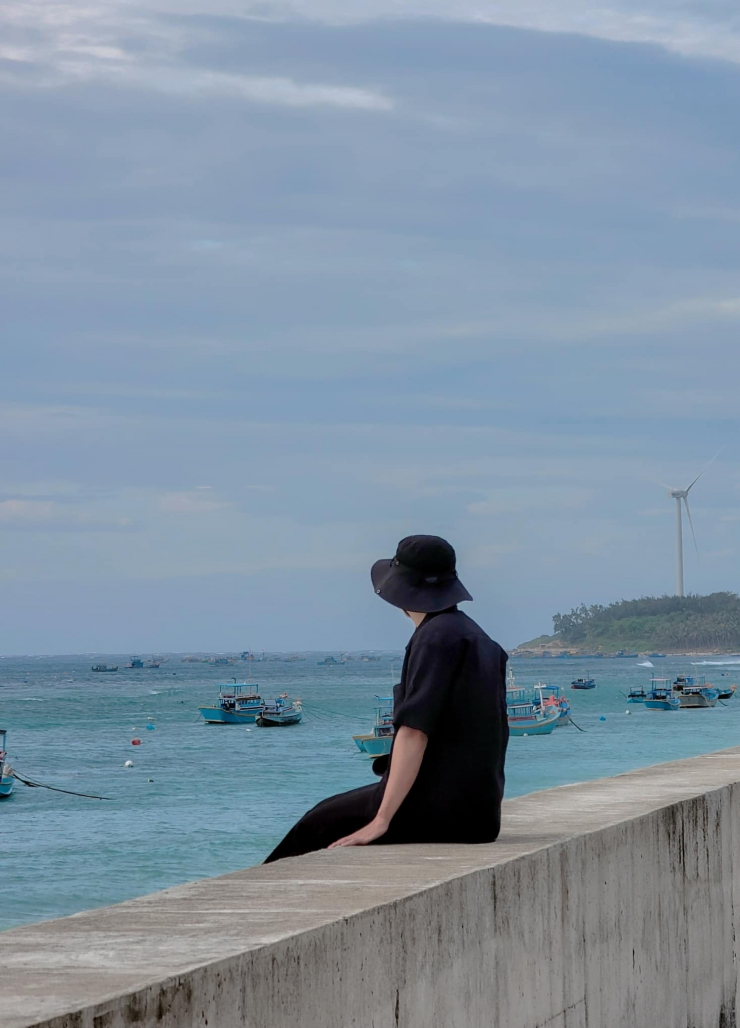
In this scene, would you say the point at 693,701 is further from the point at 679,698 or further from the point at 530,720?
the point at 530,720

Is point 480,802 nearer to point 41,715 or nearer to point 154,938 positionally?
point 154,938

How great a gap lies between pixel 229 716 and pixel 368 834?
369 ft

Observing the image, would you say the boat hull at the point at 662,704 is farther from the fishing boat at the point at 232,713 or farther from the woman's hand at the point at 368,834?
the woman's hand at the point at 368,834

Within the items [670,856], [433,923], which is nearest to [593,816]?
[670,856]

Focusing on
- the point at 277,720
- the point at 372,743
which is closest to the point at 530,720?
the point at 372,743

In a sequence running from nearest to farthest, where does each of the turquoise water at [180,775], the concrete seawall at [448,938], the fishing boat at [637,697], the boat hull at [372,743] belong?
the concrete seawall at [448,938] < the turquoise water at [180,775] < the boat hull at [372,743] < the fishing boat at [637,697]

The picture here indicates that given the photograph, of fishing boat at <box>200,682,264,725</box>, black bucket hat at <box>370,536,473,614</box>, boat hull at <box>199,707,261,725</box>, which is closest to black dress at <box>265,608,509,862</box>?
black bucket hat at <box>370,536,473,614</box>

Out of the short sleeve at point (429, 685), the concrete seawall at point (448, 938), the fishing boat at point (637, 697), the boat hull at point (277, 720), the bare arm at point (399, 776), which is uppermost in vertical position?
the short sleeve at point (429, 685)

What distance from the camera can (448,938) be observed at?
3.84 meters

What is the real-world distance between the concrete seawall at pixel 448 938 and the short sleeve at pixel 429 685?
0.43 meters

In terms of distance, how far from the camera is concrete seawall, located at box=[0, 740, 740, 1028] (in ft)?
9.65

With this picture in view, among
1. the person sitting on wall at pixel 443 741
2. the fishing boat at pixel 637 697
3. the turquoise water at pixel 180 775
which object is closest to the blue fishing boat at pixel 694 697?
the turquoise water at pixel 180 775

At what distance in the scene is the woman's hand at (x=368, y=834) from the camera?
4.95 meters

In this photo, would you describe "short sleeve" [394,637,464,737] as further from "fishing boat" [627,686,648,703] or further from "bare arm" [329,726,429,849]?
"fishing boat" [627,686,648,703]
